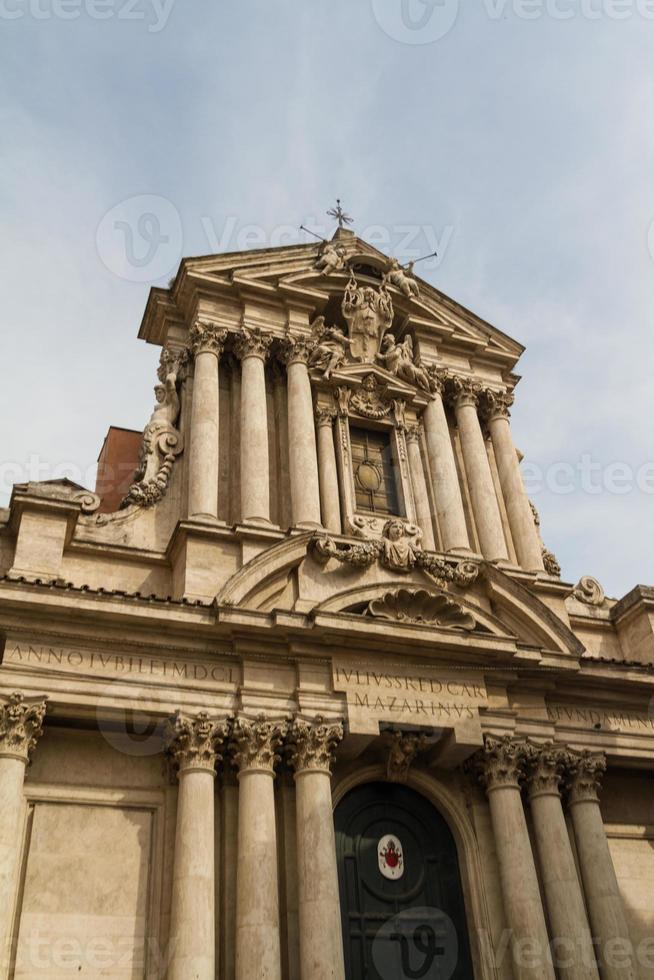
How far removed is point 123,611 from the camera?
12.0m

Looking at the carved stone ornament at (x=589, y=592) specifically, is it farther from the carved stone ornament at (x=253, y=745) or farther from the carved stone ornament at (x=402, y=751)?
the carved stone ornament at (x=253, y=745)

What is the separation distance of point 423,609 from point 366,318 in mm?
6148

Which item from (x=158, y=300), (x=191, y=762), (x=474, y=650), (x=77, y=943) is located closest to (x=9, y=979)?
(x=77, y=943)

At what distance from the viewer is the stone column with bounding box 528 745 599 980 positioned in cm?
1211

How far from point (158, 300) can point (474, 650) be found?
8.32 m

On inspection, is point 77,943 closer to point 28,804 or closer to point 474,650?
point 28,804

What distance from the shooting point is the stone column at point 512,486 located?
16.4 meters

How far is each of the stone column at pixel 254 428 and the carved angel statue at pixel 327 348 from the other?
0.91m

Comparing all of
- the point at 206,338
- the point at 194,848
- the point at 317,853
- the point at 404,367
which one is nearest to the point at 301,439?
the point at 206,338

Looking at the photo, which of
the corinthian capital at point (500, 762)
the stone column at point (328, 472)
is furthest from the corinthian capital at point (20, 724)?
the corinthian capital at point (500, 762)

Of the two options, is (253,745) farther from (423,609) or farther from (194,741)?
(423,609)

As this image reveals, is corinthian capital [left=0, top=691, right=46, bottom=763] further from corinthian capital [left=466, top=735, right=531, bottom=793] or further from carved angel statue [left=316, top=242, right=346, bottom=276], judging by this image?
carved angel statue [left=316, top=242, right=346, bottom=276]

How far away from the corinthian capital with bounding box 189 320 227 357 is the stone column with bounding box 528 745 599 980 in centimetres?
812

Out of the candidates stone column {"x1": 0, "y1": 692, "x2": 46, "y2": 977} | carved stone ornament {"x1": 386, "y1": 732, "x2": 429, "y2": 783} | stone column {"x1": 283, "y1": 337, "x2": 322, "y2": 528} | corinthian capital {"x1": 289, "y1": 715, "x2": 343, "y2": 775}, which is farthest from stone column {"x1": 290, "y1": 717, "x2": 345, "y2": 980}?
stone column {"x1": 283, "y1": 337, "x2": 322, "y2": 528}
